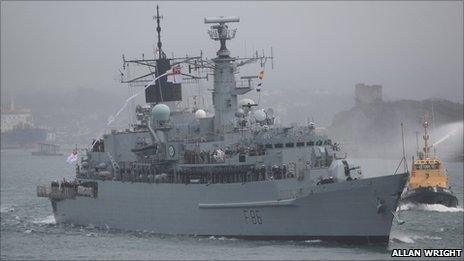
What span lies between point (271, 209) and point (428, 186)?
72.0 ft

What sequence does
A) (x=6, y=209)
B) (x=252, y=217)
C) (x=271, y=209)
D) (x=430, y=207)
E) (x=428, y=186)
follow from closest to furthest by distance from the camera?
(x=271, y=209) < (x=252, y=217) < (x=430, y=207) < (x=428, y=186) < (x=6, y=209)

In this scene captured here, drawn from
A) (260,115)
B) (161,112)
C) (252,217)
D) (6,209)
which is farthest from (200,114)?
(6,209)

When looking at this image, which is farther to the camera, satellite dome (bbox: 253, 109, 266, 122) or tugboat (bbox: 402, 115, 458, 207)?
tugboat (bbox: 402, 115, 458, 207)

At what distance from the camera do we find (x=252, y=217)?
47.3 meters

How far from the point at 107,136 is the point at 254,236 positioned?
1506 centimetres

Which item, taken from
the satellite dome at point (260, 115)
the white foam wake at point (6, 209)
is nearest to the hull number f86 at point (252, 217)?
the satellite dome at point (260, 115)

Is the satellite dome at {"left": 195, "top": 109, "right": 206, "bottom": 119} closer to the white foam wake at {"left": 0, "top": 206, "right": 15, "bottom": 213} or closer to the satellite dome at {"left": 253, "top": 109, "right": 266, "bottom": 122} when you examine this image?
the satellite dome at {"left": 253, "top": 109, "right": 266, "bottom": 122}

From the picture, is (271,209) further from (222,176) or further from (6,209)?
(6,209)

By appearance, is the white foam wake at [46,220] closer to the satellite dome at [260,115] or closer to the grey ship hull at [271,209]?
the grey ship hull at [271,209]

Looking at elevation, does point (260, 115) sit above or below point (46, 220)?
above

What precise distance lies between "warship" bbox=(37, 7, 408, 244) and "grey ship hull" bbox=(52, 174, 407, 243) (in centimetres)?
5

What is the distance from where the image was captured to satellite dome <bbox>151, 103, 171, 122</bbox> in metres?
54.1

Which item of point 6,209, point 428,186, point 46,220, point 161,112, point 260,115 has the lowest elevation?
point 46,220

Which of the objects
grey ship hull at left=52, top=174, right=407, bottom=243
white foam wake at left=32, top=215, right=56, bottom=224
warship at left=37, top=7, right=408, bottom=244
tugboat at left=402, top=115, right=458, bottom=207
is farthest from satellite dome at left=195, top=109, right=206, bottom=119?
tugboat at left=402, top=115, right=458, bottom=207
